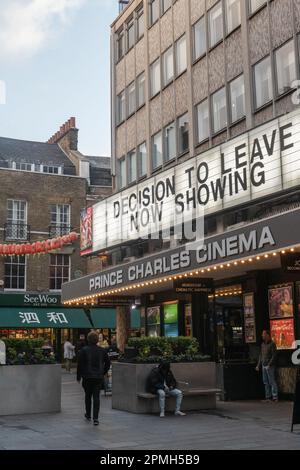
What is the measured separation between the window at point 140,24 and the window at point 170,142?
5192 mm

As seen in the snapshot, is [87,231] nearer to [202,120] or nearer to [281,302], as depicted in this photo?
[202,120]

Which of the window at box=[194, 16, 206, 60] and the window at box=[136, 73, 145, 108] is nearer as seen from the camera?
the window at box=[194, 16, 206, 60]

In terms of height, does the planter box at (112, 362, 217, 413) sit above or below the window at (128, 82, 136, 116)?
below

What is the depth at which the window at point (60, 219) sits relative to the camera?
37.7 meters

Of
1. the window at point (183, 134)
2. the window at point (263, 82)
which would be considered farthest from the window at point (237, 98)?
the window at point (183, 134)

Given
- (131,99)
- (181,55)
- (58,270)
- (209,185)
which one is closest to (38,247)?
(131,99)

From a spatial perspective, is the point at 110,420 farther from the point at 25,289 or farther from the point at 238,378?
the point at 25,289

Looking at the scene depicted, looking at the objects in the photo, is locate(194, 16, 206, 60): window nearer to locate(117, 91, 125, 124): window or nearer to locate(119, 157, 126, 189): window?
locate(117, 91, 125, 124): window

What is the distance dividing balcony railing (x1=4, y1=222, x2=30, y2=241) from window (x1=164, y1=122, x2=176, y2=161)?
16058 millimetres

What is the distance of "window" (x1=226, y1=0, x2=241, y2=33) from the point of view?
1902 cm

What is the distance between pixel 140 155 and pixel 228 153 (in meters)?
8.80

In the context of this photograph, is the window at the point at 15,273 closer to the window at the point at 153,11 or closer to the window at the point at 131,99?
the window at the point at 131,99

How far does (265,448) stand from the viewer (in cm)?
901

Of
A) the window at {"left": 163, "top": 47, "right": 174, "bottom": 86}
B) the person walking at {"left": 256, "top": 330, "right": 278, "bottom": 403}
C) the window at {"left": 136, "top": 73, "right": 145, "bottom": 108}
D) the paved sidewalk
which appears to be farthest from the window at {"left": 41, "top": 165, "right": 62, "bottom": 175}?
the paved sidewalk
